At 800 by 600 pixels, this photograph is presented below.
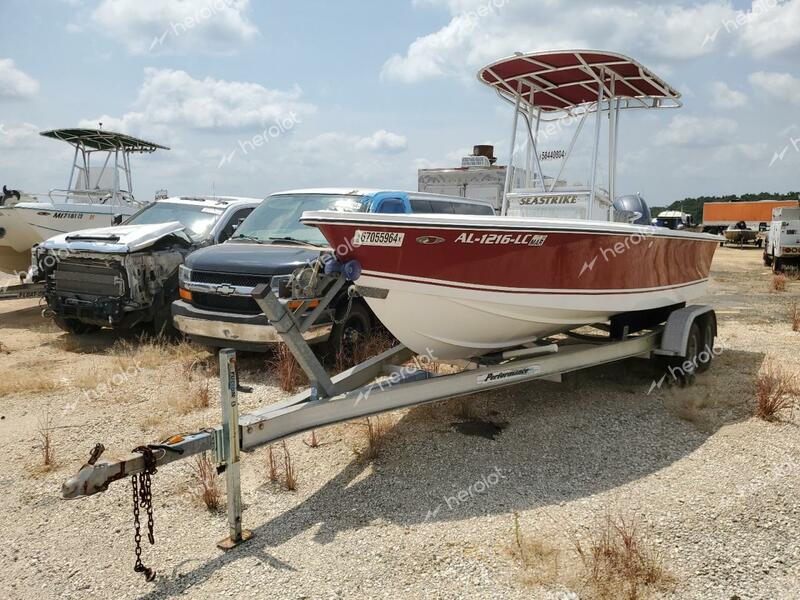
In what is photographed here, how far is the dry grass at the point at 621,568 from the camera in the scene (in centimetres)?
303

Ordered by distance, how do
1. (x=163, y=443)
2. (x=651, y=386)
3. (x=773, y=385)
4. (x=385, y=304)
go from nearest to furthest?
1. (x=163, y=443)
2. (x=385, y=304)
3. (x=773, y=385)
4. (x=651, y=386)

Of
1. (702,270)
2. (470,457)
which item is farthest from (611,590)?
(702,270)

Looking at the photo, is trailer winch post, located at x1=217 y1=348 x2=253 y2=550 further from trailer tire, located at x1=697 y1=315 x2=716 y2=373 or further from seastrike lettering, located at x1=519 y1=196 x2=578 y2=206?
trailer tire, located at x1=697 y1=315 x2=716 y2=373

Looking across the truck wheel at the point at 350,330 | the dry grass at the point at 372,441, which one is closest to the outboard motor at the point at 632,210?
the truck wheel at the point at 350,330

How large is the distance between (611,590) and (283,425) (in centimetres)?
203

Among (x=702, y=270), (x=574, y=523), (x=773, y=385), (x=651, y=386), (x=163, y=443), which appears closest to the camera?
(x=163, y=443)

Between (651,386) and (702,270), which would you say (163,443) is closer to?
(651,386)

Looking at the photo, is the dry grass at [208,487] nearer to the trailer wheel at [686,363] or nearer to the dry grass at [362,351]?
the dry grass at [362,351]

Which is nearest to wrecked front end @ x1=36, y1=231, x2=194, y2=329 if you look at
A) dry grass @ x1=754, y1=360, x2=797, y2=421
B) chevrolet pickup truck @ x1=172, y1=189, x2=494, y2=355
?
chevrolet pickup truck @ x1=172, y1=189, x2=494, y2=355

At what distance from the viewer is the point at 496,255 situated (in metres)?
4.65

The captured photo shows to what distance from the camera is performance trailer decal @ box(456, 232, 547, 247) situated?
4.51 metres

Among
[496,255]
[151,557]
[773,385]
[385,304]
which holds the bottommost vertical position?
[151,557]

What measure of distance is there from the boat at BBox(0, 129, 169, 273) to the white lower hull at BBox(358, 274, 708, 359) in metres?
7.40

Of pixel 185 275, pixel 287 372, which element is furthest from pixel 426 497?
pixel 185 275
